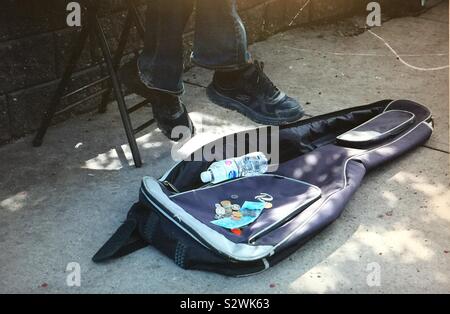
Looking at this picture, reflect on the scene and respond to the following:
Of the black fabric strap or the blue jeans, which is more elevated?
the blue jeans

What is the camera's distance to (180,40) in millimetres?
3045

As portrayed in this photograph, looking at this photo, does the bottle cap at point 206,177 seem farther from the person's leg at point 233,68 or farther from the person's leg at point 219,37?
the person's leg at point 219,37

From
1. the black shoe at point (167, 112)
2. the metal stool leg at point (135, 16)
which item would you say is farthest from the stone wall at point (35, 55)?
the black shoe at point (167, 112)

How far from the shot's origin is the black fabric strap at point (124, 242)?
8.61 ft

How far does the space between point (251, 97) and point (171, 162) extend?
559 millimetres

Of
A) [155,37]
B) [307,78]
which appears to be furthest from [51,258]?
[307,78]

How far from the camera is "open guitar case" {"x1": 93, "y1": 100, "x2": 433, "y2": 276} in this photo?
8.41 feet

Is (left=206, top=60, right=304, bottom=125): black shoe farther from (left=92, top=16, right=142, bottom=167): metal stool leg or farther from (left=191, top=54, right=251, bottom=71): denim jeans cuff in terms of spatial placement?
(left=92, top=16, right=142, bottom=167): metal stool leg

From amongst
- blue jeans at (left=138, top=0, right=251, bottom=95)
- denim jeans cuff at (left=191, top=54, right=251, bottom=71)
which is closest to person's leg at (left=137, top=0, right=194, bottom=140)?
blue jeans at (left=138, top=0, right=251, bottom=95)

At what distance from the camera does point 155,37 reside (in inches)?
120

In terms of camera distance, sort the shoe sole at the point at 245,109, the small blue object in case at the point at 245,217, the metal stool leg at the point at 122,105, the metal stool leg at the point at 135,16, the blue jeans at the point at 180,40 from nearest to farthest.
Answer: the small blue object in case at the point at 245,217 → the blue jeans at the point at 180,40 → the shoe sole at the point at 245,109 → the metal stool leg at the point at 122,105 → the metal stool leg at the point at 135,16

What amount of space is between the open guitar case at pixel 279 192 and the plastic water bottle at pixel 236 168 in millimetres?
39

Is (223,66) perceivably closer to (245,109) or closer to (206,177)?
(245,109)
